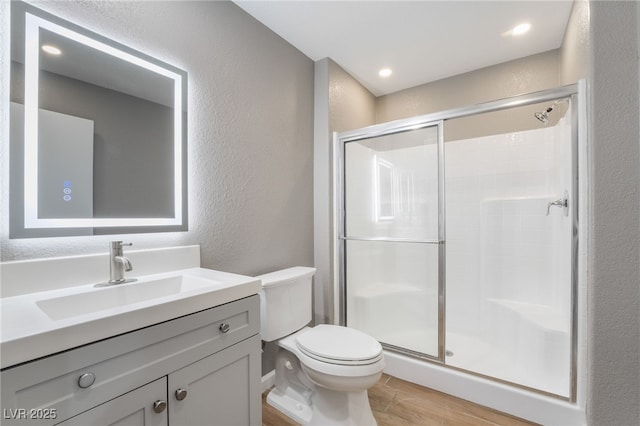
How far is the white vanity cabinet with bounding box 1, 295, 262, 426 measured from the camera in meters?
0.65

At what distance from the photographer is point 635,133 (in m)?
1.09

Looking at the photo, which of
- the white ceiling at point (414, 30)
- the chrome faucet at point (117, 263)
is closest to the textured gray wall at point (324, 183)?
the white ceiling at point (414, 30)

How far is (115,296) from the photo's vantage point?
3.61 feet

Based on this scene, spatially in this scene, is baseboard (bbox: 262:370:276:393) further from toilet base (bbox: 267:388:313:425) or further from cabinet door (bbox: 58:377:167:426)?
cabinet door (bbox: 58:377:167:426)

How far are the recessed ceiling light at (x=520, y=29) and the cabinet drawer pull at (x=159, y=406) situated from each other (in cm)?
283

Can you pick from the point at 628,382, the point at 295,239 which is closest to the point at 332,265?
the point at 295,239

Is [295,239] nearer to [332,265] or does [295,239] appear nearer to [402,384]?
[332,265]

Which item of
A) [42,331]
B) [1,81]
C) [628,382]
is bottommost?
[628,382]

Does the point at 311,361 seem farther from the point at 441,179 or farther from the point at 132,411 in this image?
the point at 441,179

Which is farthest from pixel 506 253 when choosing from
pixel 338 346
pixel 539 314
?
pixel 338 346

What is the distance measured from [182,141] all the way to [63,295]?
2.72 ft

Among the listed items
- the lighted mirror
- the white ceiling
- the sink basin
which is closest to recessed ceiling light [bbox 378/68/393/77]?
the white ceiling

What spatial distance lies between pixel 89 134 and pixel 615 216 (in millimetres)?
2169

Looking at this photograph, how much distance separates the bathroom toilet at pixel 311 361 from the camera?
1401 millimetres
